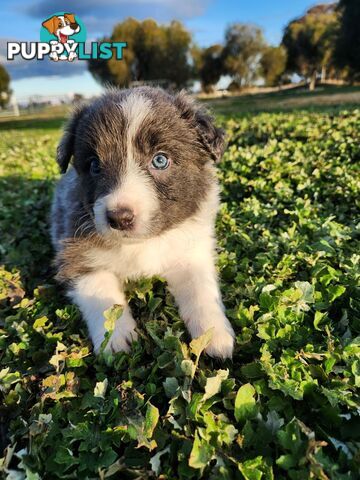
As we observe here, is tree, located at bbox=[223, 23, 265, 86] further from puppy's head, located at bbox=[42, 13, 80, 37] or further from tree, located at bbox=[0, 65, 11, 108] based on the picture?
puppy's head, located at bbox=[42, 13, 80, 37]

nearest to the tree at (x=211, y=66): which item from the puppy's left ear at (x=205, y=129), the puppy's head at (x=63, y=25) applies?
the puppy's head at (x=63, y=25)

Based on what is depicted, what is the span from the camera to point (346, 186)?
506 centimetres

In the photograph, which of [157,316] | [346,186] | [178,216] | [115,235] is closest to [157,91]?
[178,216]

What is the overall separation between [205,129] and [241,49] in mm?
64801

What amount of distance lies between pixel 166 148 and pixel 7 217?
9.95 feet

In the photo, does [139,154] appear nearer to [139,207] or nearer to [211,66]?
[139,207]

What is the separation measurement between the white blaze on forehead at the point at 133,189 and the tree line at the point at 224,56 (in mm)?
49138

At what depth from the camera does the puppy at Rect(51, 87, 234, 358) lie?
2984mm

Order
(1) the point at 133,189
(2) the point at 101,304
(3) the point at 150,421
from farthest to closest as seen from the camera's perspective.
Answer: (2) the point at 101,304
(1) the point at 133,189
(3) the point at 150,421

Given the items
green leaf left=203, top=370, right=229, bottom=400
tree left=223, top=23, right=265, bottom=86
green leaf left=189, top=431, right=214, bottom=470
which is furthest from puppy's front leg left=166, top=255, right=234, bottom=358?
tree left=223, top=23, right=265, bottom=86

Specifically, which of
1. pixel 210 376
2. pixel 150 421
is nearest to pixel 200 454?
pixel 150 421

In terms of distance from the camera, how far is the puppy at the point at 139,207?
9.79 ft

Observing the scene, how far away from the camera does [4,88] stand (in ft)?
188

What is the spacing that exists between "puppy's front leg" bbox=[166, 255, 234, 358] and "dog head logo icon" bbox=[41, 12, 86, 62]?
932cm
